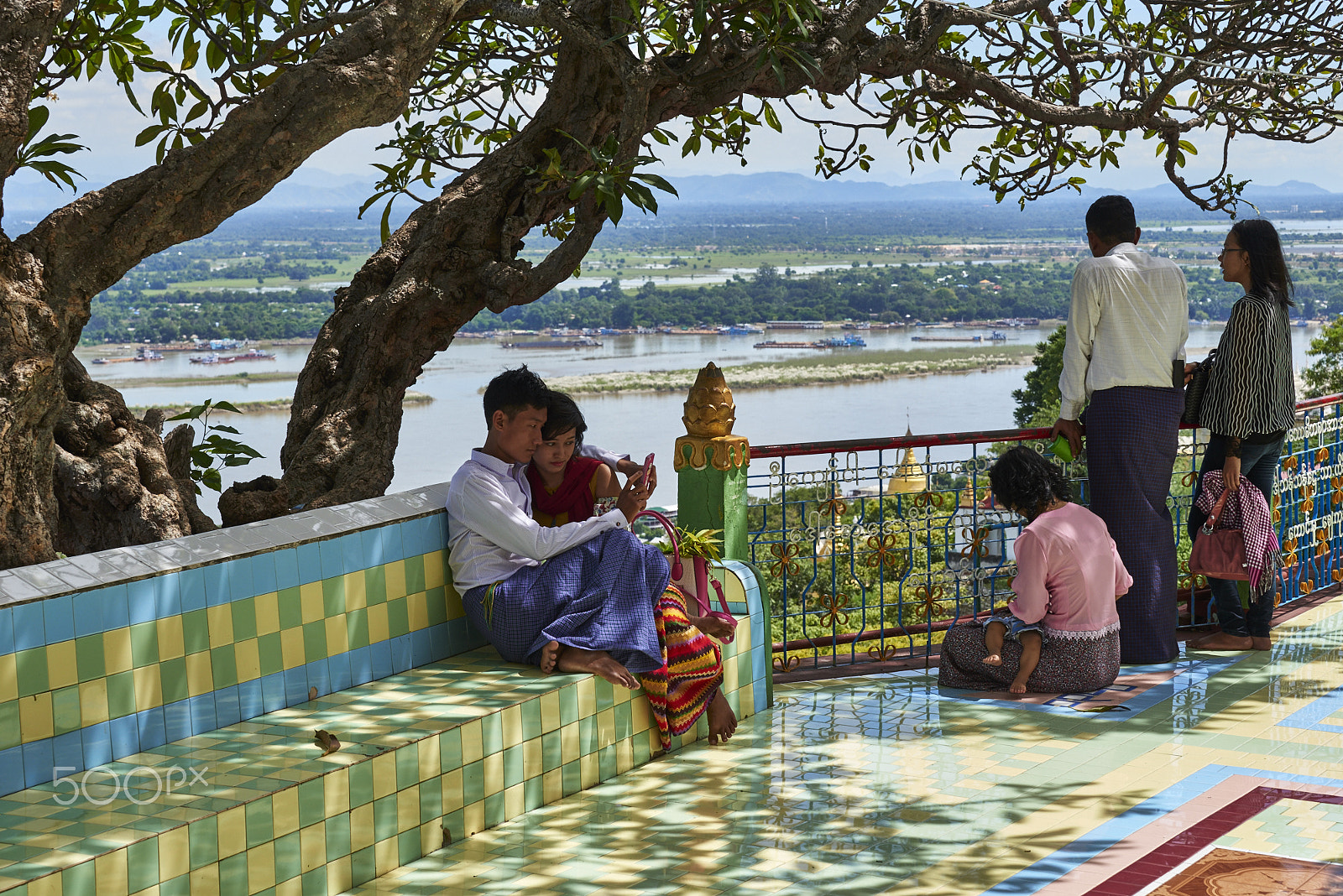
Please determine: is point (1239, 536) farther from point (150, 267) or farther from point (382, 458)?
point (150, 267)

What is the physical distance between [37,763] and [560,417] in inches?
68.8

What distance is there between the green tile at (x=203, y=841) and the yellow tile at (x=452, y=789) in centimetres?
69

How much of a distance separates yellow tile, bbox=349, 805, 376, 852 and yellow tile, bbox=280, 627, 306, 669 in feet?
1.77

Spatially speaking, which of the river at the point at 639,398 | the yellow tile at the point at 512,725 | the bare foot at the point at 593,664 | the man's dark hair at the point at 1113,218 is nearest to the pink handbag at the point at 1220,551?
the man's dark hair at the point at 1113,218

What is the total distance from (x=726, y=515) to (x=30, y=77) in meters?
2.58

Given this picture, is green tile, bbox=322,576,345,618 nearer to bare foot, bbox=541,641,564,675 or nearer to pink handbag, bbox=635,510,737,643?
bare foot, bbox=541,641,564,675

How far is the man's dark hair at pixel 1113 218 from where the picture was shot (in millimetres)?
4723

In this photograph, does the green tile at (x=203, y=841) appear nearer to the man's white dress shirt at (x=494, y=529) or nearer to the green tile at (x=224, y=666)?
the green tile at (x=224, y=666)

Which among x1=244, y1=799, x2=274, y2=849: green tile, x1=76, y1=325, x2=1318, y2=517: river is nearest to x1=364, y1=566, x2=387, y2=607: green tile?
x1=244, y1=799, x2=274, y2=849: green tile

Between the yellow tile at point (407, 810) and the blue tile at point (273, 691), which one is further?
the blue tile at point (273, 691)

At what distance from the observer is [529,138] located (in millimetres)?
4770

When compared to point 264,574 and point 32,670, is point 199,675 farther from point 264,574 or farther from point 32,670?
point 32,670

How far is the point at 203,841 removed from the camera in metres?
2.63

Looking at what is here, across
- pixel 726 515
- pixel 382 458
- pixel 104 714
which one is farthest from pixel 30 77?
pixel 726 515
